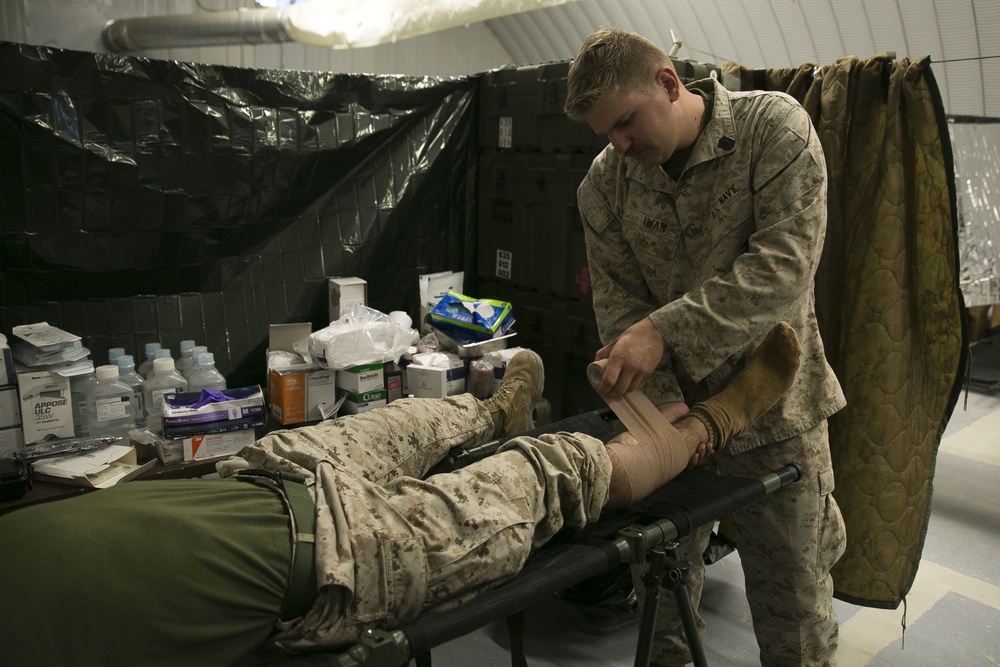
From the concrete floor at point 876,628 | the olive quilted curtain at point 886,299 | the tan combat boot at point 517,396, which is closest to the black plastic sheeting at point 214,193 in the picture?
the tan combat boot at point 517,396

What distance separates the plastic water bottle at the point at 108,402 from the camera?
6.66 ft

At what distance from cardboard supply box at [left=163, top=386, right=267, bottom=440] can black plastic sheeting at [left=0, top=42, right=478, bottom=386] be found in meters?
0.45

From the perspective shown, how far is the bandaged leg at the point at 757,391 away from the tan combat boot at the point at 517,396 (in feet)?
1.87

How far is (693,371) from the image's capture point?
1490mm

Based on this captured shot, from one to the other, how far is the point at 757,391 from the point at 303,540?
0.98 m

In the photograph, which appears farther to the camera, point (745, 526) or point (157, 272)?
point (157, 272)

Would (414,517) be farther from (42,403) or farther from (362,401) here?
(42,403)

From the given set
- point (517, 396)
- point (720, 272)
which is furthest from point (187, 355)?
point (720, 272)

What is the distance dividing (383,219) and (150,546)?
191 cm

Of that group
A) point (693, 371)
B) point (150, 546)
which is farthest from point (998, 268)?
point (150, 546)

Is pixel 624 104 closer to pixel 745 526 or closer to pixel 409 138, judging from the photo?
pixel 745 526

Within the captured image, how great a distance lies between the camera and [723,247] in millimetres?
1564

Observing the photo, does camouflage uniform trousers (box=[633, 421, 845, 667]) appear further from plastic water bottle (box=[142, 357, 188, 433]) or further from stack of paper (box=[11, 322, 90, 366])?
stack of paper (box=[11, 322, 90, 366])

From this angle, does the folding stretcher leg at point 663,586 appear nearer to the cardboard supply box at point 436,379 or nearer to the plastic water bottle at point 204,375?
the cardboard supply box at point 436,379
